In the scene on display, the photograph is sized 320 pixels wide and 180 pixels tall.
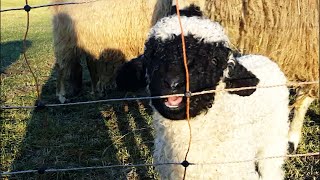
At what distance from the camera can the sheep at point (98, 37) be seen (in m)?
5.74

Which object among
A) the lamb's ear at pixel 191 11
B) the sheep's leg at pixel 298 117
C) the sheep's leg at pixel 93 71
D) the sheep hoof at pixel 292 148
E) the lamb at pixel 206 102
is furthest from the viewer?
the sheep's leg at pixel 93 71

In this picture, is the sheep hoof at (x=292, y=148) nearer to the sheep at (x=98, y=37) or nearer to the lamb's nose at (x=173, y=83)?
the sheep at (x=98, y=37)

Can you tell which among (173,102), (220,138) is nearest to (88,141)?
(220,138)

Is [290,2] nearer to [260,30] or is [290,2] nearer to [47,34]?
[260,30]

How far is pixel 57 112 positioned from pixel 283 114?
3419mm

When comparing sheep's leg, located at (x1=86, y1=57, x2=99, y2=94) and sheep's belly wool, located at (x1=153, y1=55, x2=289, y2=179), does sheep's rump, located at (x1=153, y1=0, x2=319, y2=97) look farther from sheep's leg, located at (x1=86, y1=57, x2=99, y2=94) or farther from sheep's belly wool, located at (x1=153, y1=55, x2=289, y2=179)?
sheep's leg, located at (x1=86, y1=57, x2=99, y2=94)

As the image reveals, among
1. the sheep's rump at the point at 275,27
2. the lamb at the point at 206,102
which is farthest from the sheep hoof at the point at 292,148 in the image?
the lamb at the point at 206,102

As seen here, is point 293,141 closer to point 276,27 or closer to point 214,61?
point 276,27

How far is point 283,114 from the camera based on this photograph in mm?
3082

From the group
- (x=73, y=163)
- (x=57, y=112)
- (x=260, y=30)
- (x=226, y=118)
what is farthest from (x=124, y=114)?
(x=226, y=118)

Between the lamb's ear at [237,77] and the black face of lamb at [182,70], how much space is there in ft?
0.17

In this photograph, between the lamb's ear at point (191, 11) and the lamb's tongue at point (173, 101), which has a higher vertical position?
the lamb's ear at point (191, 11)

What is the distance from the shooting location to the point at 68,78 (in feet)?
22.2

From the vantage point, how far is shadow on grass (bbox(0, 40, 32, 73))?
10.1 meters
